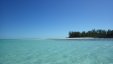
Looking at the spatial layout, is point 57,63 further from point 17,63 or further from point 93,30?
point 93,30

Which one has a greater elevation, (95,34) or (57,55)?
(95,34)

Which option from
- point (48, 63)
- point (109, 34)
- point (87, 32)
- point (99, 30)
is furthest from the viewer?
point (87, 32)

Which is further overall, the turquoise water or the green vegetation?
the green vegetation

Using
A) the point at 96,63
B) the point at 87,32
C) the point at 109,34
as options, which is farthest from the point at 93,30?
the point at 96,63

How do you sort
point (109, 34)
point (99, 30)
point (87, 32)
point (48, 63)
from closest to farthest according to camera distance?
point (48, 63)
point (109, 34)
point (99, 30)
point (87, 32)

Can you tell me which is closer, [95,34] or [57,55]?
[57,55]

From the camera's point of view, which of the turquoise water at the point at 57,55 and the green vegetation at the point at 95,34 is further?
the green vegetation at the point at 95,34

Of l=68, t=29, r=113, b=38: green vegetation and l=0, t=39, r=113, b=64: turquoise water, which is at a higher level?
l=68, t=29, r=113, b=38: green vegetation

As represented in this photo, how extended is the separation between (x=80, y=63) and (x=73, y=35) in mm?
55949

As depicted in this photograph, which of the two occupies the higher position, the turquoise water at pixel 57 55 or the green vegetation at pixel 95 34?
the green vegetation at pixel 95 34

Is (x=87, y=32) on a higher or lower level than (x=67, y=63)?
higher

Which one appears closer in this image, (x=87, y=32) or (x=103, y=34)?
Answer: (x=103, y=34)

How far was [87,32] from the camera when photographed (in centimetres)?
6172

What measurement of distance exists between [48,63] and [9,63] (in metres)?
2.22
